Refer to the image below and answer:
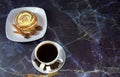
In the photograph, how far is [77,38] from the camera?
92 centimetres

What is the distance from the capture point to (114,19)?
0.95 m

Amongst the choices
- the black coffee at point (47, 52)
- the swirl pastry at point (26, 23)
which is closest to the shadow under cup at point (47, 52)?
the black coffee at point (47, 52)

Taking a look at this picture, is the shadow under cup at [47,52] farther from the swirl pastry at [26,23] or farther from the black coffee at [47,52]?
the swirl pastry at [26,23]

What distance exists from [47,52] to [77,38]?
13 cm

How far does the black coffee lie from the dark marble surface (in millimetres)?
54

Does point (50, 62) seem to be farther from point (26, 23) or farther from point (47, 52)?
point (26, 23)

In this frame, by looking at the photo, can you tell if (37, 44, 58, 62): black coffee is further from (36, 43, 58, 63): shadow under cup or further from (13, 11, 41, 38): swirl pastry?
(13, 11, 41, 38): swirl pastry

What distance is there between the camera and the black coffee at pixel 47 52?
2.79 ft

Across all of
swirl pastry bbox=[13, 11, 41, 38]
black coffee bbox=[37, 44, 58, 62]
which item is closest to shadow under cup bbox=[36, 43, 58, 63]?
black coffee bbox=[37, 44, 58, 62]

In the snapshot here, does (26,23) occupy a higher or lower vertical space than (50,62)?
higher

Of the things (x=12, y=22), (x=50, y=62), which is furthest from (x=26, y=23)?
(x=50, y=62)

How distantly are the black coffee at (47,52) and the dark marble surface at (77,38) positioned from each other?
54mm

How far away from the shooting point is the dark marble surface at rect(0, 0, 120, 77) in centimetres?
87

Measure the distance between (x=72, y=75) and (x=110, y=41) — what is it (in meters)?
0.19
